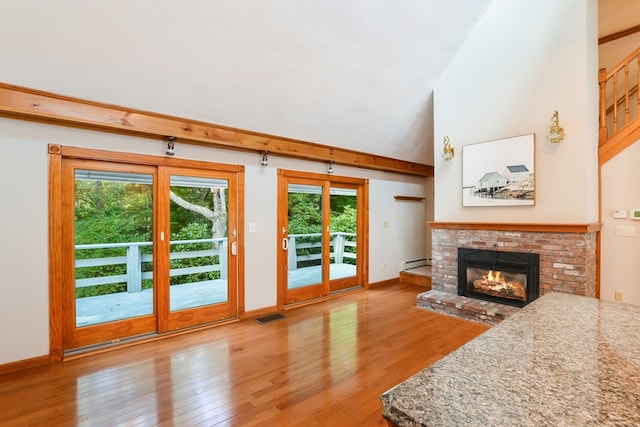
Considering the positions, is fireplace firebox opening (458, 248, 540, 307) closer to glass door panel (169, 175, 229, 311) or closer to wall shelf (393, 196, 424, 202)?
wall shelf (393, 196, 424, 202)

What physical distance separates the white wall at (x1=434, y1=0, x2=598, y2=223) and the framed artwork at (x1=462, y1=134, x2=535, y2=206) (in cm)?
8

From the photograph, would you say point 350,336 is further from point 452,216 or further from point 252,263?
point 452,216

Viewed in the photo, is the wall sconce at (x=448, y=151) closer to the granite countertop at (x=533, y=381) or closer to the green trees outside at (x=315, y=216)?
the green trees outside at (x=315, y=216)

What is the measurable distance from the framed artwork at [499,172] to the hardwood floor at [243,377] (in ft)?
5.41

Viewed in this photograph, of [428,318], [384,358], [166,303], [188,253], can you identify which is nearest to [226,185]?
[188,253]

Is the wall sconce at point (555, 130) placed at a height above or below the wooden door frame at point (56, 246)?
above

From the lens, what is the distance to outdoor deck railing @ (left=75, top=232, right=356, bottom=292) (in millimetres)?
3318

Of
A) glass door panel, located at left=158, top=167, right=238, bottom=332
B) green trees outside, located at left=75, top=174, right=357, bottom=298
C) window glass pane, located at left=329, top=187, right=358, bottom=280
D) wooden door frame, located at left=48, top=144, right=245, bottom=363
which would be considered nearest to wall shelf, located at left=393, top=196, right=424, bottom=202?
window glass pane, located at left=329, top=187, right=358, bottom=280

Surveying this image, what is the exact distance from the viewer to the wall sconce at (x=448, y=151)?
450cm

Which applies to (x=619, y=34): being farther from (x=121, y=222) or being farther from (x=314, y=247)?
(x=121, y=222)

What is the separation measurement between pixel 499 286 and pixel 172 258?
4.15m

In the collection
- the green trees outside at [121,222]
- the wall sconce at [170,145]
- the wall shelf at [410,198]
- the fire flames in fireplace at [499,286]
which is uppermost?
the wall sconce at [170,145]

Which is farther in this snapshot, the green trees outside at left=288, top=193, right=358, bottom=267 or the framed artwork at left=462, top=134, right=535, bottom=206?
the green trees outside at left=288, top=193, right=358, bottom=267

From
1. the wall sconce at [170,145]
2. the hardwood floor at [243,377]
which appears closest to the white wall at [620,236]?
the hardwood floor at [243,377]
